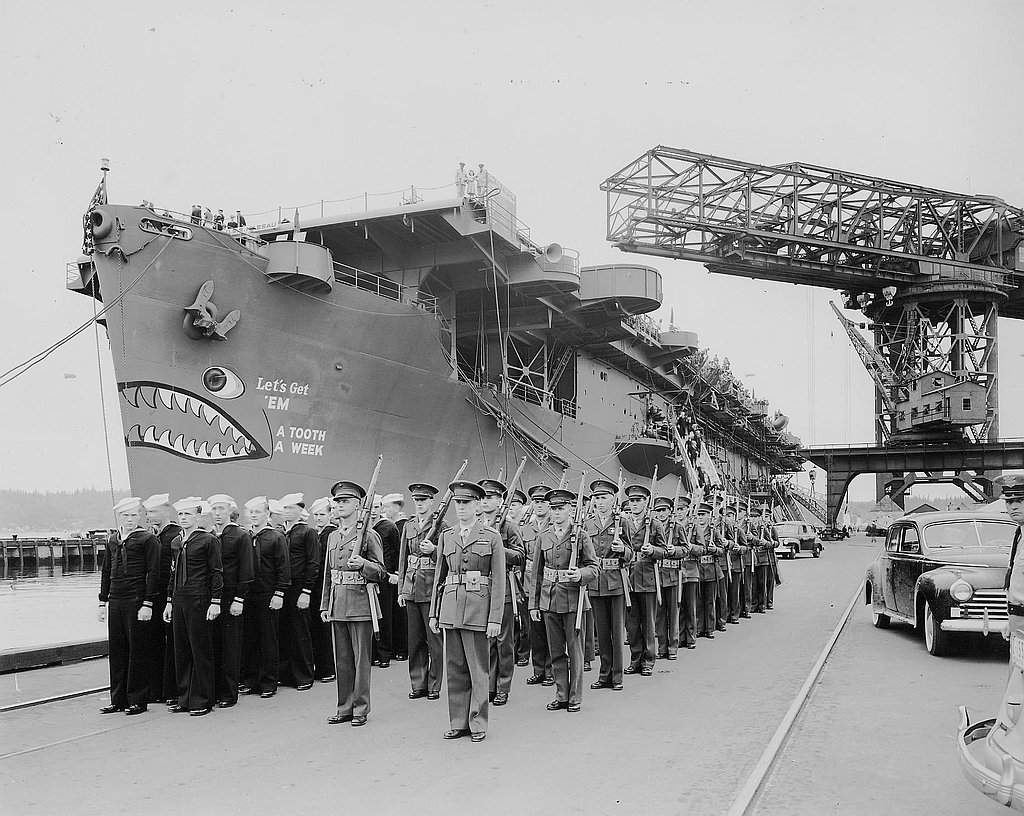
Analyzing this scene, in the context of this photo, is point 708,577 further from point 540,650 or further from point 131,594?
point 131,594

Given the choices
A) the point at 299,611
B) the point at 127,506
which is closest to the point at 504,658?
the point at 299,611

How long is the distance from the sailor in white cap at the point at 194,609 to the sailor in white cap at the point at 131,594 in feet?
0.64

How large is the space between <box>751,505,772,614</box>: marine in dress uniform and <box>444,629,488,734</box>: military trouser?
859 centimetres

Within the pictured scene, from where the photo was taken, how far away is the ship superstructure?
46.2 ft

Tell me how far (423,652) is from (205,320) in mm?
8828

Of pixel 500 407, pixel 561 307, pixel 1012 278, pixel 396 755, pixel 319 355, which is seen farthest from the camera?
pixel 1012 278

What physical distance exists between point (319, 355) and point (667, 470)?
18.3m

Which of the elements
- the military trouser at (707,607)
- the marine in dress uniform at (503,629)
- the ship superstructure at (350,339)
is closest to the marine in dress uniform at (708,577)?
the military trouser at (707,607)

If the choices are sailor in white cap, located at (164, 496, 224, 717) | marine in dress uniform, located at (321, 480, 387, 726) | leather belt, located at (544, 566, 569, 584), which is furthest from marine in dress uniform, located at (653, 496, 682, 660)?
sailor in white cap, located at (164, 496, 224, 717)

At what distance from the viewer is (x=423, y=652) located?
7316 millimetres

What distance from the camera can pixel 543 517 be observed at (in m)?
8.83

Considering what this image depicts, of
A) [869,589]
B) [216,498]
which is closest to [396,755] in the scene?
[216,498]

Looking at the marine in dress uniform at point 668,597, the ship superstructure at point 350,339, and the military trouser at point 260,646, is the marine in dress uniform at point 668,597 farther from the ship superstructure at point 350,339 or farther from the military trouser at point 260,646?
the ship superstructure at point 350,339

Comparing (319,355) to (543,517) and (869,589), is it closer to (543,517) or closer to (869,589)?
(543,517)
